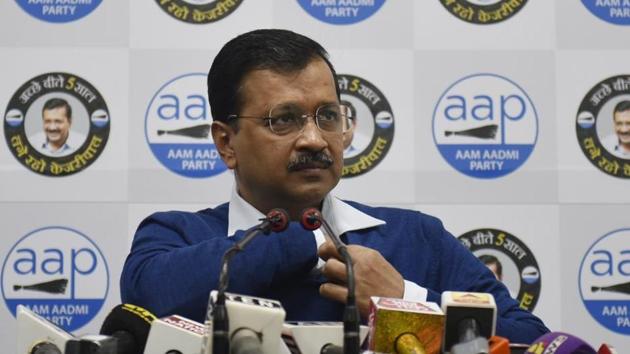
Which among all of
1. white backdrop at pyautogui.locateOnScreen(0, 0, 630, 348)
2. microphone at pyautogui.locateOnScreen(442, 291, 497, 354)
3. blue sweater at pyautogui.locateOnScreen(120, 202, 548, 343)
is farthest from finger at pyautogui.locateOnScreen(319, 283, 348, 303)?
white backdrop at pyautogui.locateOnScreen(0, 0, 630, 348)

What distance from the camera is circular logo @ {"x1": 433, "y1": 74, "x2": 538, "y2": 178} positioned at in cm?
292

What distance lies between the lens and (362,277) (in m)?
1.81

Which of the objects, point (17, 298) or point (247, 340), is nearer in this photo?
point (247, 340)

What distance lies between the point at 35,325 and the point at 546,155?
191cm

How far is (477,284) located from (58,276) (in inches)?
53.0

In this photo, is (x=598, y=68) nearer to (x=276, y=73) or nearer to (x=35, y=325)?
(x=276, y=73)

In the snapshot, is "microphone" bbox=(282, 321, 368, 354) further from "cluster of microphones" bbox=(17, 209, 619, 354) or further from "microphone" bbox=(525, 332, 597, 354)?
"microphone" bbox=(525, 332, 597, 354)

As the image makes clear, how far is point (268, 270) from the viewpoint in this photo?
1843 mm

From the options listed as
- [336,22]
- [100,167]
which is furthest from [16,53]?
[336,22]

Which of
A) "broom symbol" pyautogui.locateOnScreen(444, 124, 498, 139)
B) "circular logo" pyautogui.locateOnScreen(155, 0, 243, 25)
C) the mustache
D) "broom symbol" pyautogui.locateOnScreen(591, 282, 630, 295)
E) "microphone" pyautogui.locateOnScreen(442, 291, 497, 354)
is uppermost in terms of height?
"circular logo" pyautogui.locateOnScreen(155, 0, 243, 25)

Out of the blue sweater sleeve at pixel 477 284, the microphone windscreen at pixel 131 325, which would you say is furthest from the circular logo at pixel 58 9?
the microphone windscreen at pixel 131 325

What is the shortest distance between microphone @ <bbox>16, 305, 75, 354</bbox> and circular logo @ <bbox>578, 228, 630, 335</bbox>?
1.92 m

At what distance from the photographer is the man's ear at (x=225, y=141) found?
2293mm

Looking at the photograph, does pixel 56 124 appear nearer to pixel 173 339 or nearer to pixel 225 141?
pixel 225 141
